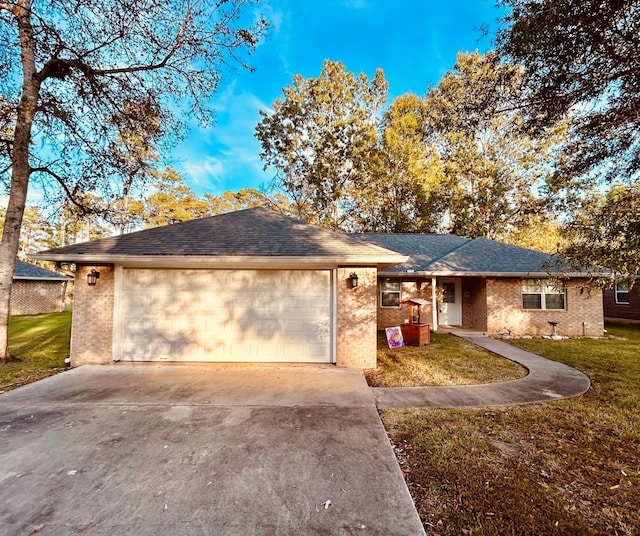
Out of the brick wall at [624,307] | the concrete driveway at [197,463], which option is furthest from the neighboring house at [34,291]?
the brick wall at [624,307]

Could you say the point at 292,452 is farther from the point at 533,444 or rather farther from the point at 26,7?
the point at 26,7

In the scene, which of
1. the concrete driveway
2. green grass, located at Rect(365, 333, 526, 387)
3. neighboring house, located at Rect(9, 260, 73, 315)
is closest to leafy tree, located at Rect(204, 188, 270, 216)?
neighboring house, located at Rect(9, 260, 73, 315)

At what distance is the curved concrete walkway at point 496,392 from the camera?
4.88 m

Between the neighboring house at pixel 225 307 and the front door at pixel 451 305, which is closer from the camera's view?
the neighboring house at pixel 225 307

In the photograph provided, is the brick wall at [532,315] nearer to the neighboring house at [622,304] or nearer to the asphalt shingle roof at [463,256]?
the asphalt shingle roof at [463,256]

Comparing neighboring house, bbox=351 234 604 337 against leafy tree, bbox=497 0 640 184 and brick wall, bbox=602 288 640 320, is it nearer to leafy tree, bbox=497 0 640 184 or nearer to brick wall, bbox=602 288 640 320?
brick wall, bbox=602 288 640 320

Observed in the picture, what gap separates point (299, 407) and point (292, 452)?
50.0 inches

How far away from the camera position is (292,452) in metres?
3.37

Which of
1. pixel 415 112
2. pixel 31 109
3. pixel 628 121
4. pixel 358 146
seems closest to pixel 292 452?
pixel 628 121

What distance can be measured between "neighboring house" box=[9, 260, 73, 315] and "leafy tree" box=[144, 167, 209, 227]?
281 inches

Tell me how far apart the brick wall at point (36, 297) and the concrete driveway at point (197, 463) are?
733 inches

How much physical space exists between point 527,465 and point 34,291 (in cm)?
2619

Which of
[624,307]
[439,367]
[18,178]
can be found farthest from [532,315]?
[18,178]

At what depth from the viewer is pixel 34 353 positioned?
846 centimetres
